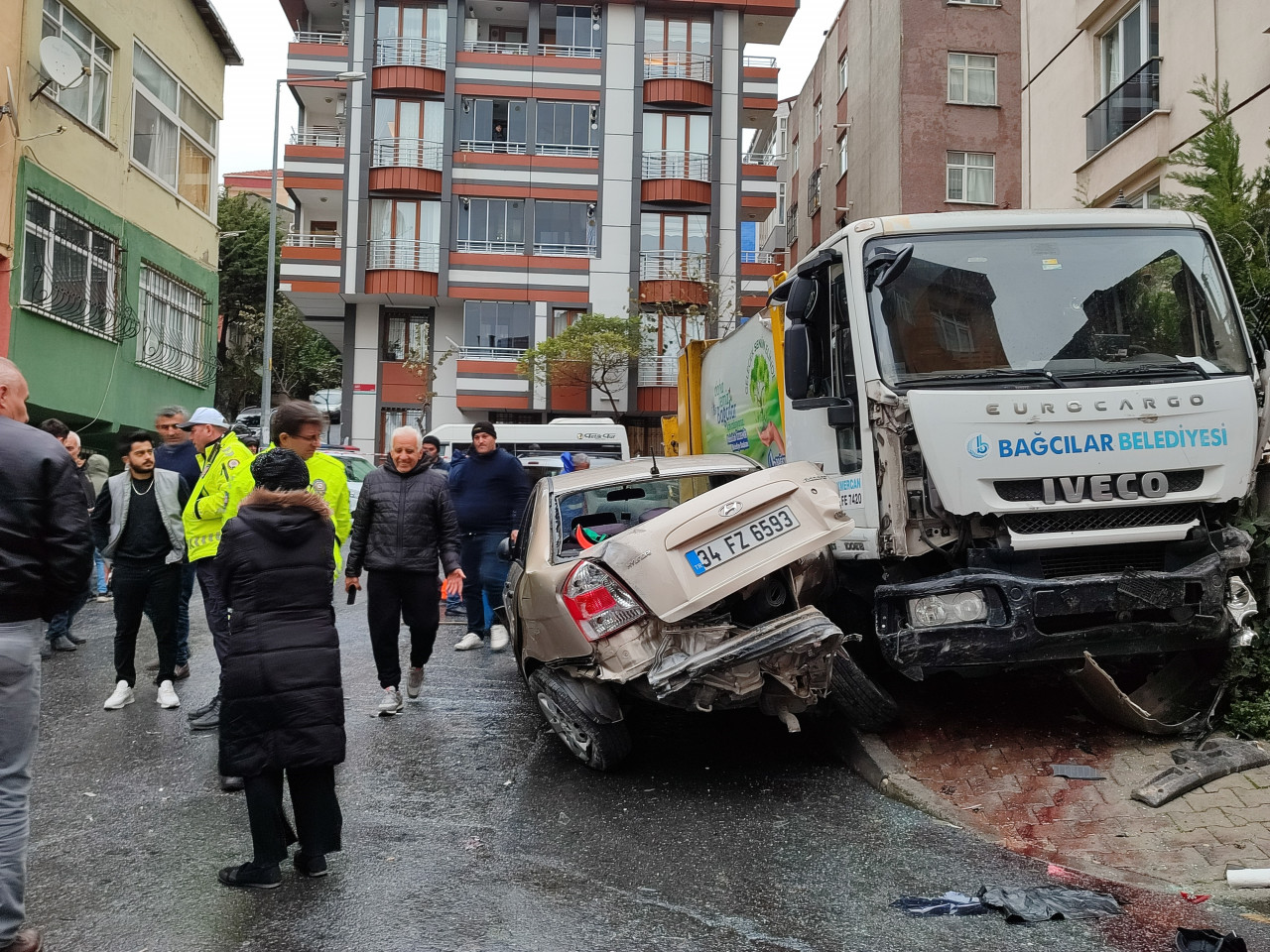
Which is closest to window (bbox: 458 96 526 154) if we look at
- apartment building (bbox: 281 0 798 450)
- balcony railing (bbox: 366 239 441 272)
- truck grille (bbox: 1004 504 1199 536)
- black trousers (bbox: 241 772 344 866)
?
apartment building (bbox: 281 0 798 450)

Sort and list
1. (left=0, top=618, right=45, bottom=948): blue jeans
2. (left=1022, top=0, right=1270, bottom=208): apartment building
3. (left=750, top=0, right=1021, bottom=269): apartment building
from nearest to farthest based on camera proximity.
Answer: (left=0, top=618, right=45, bottom=948): blue jeans, (left=1022, top=0, right=1270, bottom=208): apartment building, (left=750, top=0, right=1021, bottom=269): apartment building

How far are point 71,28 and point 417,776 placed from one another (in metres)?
14.4

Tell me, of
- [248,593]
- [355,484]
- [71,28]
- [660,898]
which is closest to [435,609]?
[248,593]

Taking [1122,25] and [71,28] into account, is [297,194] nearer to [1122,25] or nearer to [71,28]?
[71,28]

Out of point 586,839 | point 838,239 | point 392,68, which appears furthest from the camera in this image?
point 392,68

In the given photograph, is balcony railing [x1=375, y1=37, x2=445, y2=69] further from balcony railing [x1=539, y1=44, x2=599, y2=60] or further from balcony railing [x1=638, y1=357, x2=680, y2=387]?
balcony railing [x1=638, y1=357, x2=680, y2=387]

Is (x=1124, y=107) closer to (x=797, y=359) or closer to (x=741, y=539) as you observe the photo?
(x=797, y=359)

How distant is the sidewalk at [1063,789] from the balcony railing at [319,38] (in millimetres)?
37237

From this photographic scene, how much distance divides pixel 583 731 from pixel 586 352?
95.5 feet

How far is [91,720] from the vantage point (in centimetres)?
666

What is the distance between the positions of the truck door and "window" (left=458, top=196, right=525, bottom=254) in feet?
103

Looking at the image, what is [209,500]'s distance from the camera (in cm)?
641

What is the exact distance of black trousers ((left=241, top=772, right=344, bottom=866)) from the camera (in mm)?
4094

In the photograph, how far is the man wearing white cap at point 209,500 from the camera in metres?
6.40
